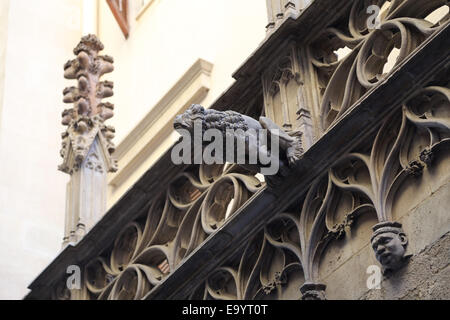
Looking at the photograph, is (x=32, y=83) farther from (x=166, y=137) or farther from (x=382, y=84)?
(x=382, y=84)

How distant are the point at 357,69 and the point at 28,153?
679 centimetres

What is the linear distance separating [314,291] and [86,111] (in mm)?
3681

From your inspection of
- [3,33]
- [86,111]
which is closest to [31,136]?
[3,33]

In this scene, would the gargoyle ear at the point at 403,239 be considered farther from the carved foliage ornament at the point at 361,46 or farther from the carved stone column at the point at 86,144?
the carved stone column at the point at 86,144

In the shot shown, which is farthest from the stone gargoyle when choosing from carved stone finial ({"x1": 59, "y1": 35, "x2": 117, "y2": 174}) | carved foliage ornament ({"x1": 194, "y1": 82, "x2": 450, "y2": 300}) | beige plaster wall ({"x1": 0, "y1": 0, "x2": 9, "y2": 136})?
beige plaster wall ({"x1": 0, "y1": 0, "x2": 9, "y2": 136})

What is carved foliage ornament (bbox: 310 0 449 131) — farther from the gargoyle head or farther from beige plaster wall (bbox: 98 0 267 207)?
beige plaster wall (bbox: 98 0 267 207)

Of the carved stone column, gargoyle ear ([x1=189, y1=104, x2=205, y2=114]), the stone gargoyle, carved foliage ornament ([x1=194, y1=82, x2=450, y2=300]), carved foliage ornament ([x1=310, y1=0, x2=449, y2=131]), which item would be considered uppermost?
the carved stone column

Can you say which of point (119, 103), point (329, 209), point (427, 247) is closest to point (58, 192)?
point (119, 103)

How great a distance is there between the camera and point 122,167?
14.8 meters

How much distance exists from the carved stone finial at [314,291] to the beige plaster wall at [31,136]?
5868 millimetres

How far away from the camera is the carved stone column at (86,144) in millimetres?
10570

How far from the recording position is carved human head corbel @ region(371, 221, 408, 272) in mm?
7223

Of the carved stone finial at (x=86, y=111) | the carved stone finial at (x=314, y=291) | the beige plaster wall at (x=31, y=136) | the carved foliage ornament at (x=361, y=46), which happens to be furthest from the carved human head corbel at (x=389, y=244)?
the beige plaster wall at (x=31, y=136)

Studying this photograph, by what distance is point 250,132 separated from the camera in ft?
26.9
